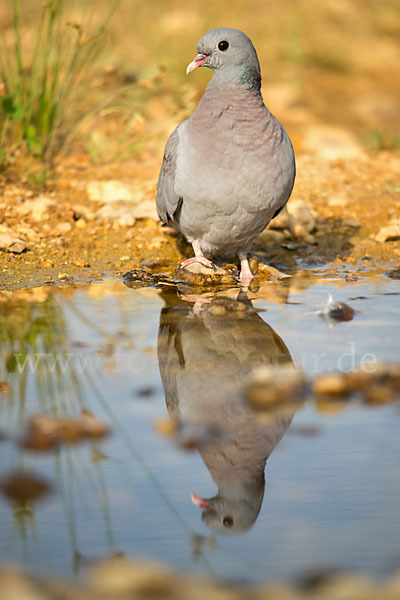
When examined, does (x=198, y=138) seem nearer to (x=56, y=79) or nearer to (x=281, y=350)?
(x=281, y=350)

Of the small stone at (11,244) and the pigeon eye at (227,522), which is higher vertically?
the pigeon eye at (227,522)

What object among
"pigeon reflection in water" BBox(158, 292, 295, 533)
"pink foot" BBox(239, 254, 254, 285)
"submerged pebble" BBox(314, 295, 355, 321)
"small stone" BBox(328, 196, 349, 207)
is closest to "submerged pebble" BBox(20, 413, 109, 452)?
"pigeon reflection in water" BBox(158, 292, 295, 533)

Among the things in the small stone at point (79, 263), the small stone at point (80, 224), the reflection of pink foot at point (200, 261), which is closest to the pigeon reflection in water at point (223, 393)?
the reflection of pink foot at point (200, 261)

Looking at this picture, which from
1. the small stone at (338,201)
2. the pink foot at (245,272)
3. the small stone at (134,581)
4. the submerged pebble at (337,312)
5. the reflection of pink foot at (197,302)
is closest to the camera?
the small stone at (134,581)

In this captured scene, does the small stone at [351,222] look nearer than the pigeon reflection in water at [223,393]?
No

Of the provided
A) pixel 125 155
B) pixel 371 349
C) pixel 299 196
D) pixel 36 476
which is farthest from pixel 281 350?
pixel 125 155

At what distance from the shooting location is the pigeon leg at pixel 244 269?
203 inches

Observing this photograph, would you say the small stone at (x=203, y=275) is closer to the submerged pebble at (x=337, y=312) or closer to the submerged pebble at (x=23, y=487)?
the submerged pebble at (x=337, y=312)

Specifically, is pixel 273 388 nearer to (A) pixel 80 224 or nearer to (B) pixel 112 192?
(A) pixel 80 224

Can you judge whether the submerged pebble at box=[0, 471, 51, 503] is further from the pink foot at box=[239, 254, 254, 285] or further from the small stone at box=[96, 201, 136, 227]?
the small stone at box=[96, 201, 136, 227]

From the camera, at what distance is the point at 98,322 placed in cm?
411

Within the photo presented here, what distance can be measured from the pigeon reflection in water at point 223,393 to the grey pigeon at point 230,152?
0.53 metres

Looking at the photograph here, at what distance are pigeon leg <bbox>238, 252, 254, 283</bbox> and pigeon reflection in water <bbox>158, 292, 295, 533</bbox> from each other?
0.51 meters

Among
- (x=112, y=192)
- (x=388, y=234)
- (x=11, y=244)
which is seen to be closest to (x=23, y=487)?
(x=11, y=244)
